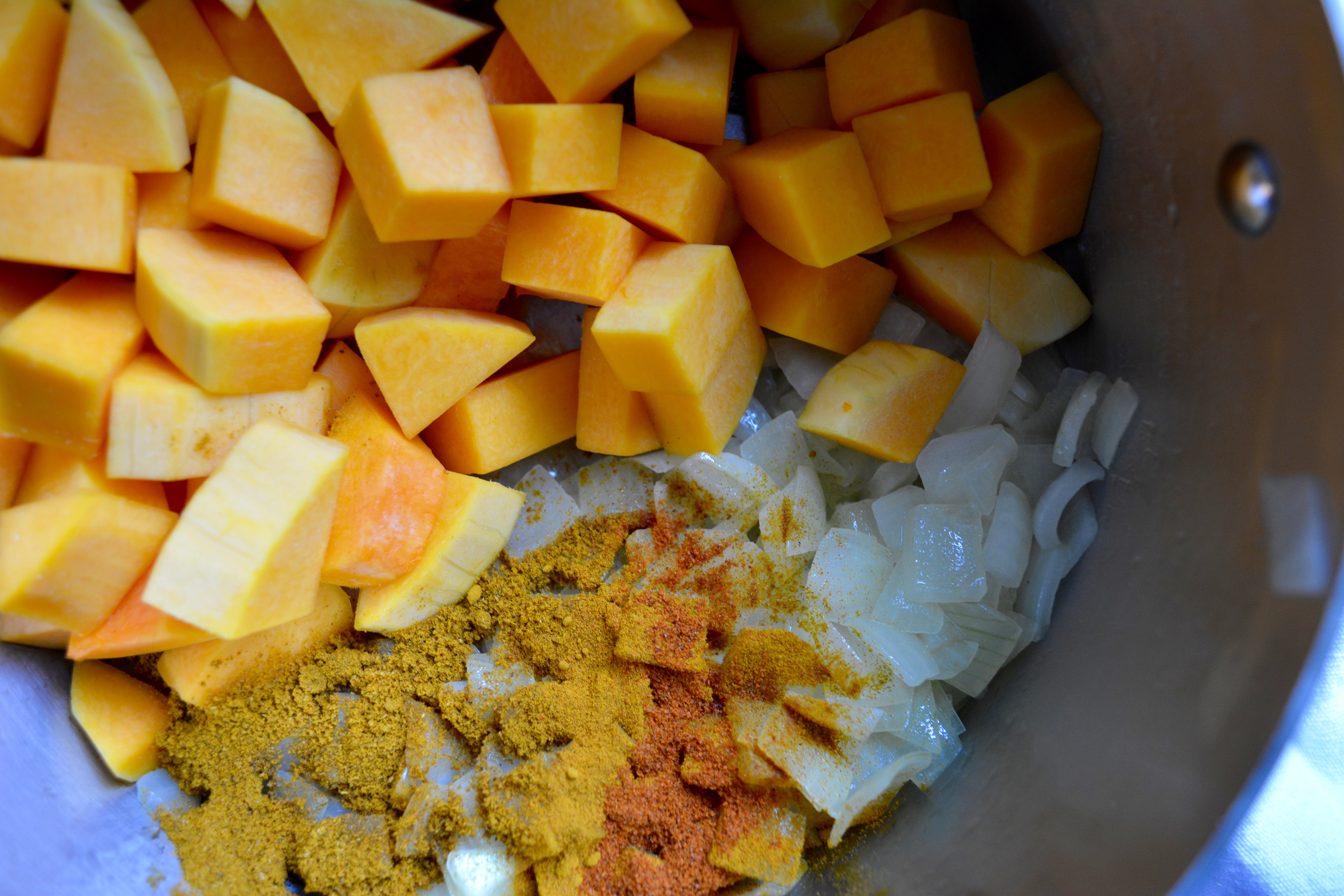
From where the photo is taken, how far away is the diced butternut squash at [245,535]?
113cm

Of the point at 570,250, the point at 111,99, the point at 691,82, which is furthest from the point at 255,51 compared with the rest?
the point at 691,82

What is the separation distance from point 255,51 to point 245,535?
76 centimetres

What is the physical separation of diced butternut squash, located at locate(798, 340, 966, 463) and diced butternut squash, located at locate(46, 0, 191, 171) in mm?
1109

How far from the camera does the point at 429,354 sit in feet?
4.43

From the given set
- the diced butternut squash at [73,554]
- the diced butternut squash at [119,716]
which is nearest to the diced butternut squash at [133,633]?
the diced butternut squash at [73,554]

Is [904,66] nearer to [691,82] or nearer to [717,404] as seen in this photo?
[691,82]

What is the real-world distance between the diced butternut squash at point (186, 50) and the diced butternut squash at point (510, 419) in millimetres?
604

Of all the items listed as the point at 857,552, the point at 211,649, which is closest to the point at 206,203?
the point at 211,649

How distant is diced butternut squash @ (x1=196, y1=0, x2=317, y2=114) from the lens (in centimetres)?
124

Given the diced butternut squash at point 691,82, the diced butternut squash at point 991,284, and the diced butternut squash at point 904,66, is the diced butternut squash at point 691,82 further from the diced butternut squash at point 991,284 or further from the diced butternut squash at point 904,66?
the diced butternut squash at point 991,284

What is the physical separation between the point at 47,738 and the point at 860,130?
1.65m

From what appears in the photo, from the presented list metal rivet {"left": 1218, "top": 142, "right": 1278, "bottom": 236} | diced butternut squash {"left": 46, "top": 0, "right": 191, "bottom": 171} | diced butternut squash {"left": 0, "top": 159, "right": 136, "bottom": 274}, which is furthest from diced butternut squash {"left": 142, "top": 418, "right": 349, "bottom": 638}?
metal rivet {"left": 1218, "top": 142, "right": 1278, "bottom": 236}

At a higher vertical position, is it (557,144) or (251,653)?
(557,144)

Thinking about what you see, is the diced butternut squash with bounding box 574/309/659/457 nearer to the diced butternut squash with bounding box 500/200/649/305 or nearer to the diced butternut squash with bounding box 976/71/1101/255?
the diced butternut squash with bounding box 500/200/649/305
